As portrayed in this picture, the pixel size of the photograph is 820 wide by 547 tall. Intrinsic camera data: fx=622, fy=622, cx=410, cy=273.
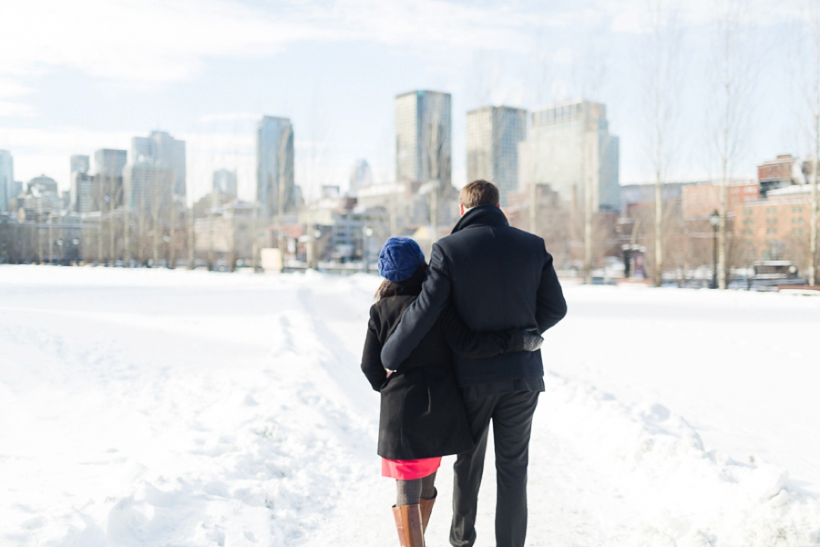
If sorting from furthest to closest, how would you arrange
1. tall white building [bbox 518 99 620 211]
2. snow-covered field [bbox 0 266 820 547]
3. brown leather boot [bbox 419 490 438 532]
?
tall white building [bbox 518 99 620 211], snow-covered field [bbox 0 266 820 547], brown leather boot [bbox 419 490 438 532]

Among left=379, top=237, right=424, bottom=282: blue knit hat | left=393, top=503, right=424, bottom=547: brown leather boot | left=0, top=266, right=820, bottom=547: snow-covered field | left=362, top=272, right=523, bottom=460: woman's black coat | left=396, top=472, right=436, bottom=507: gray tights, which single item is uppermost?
left=379, top=237, right=424, bottom=282: blue knit hat

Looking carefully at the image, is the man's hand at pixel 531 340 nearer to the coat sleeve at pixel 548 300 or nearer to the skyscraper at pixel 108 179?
the coat sleeve at pixel 548 300

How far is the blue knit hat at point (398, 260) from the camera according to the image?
2766 mm

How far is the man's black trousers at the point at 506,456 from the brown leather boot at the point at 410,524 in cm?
33

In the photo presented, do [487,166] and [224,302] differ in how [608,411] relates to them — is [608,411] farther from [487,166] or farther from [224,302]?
[487,166]

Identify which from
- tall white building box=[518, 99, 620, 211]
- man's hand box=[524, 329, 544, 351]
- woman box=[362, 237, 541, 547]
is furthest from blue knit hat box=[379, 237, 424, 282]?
tall white building box=[518, 99, 620, 211]

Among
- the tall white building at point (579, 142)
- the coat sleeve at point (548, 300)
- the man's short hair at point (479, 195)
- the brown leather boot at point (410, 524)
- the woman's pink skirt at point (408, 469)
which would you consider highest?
the tall white building at point (579, 142)

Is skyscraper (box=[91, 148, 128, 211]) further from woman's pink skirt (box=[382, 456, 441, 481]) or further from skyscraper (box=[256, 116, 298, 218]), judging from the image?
woman's pink skirt (box=[382, 456, 441, 481])

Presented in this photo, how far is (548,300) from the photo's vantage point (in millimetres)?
2912

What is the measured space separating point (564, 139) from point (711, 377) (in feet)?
75.4

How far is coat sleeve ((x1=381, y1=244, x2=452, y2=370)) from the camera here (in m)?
2.63

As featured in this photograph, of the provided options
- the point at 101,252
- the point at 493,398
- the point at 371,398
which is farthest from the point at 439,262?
the point at 101,252

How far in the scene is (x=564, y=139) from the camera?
2933cm

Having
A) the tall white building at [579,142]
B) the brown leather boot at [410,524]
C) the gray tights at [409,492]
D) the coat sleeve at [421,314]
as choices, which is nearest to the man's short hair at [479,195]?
the coat sleeve at [421,314]
